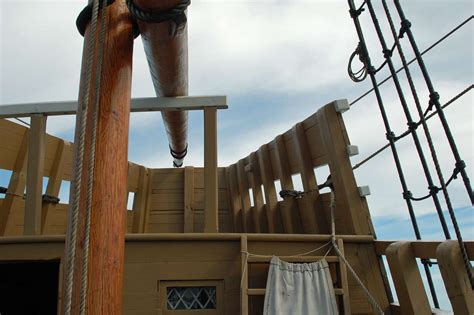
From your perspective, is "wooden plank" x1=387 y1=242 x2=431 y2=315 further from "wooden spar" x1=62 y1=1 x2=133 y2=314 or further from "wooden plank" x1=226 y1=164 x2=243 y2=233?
"wooden plank" x1=226 y1=164 x2=243 y2=233

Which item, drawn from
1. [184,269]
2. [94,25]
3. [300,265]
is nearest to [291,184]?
[300,265]

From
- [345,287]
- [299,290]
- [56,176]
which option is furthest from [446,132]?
[56,176]

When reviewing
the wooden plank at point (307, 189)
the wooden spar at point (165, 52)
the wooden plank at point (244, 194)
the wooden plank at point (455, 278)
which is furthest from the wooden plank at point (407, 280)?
the wooden plank at point (244, 194)

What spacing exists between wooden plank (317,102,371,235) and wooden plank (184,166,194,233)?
2.75m

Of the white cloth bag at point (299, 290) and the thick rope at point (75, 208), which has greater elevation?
the thick rope at point (75, 208)

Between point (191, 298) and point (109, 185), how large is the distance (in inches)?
44.7

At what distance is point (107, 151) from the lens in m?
1.40

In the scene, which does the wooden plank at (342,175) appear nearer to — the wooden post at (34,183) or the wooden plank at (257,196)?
the wooden plank at (257,196)

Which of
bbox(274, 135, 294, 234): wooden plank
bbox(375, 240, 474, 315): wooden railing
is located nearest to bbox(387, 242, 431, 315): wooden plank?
bbox(375, 240, 474, 315): wooden railing

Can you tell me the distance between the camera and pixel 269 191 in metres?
3.83

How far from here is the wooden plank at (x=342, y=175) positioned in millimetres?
2518

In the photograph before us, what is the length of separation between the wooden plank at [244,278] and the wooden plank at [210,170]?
26cm

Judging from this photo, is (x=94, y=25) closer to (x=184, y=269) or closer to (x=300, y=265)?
(x=184, y=269)

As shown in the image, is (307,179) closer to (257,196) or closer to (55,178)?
(257,196)
